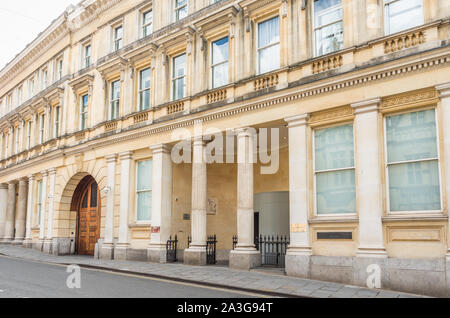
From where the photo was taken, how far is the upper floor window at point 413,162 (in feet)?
36.4

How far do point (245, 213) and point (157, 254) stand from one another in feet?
15.9

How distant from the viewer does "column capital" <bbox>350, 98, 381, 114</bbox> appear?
12094mm

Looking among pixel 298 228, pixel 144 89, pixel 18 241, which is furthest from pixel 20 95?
pixel 298 228

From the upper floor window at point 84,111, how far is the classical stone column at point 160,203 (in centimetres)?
709

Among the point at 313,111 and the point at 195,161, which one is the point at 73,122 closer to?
the point at 195,161

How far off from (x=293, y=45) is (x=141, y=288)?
365 inches

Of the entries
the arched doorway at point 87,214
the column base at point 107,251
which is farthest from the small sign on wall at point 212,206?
the arched doorway at point 87,214

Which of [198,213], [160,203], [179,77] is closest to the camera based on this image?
[198,213]

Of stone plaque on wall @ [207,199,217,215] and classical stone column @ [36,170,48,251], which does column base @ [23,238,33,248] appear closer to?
classical stone column @ [36,170,48,251]

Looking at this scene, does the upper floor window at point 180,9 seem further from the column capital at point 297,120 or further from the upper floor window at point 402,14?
the upper floor window at point 402,14

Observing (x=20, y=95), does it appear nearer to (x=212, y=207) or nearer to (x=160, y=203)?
(x=160, y=203)

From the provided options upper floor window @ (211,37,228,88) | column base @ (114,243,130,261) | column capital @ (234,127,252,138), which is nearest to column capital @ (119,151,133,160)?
column base @ (114,243,130,261)

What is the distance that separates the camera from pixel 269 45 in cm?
1548
